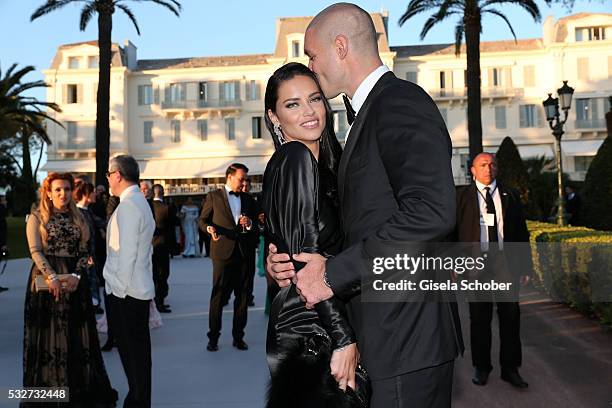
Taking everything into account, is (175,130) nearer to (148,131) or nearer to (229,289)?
(148,131)

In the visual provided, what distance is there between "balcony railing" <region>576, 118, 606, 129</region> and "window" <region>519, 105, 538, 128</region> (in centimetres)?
344

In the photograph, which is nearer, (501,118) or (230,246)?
(230,246)

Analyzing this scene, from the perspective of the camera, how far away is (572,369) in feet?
20.5

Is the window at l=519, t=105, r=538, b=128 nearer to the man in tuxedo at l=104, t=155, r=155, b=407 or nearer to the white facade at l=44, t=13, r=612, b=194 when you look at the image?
the white facade at l=44, t=13, r=612, b=194

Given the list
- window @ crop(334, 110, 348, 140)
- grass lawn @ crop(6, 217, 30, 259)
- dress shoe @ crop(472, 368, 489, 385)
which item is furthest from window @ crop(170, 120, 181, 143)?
dress shoe @ crop(472, 368, 489, 385)

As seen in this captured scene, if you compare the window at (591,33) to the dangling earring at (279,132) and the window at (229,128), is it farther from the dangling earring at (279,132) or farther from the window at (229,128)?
the dangling earring at (279,132)

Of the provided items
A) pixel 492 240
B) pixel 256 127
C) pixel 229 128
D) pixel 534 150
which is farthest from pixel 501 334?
pixel 229 128

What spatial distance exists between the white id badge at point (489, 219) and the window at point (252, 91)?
48.6m

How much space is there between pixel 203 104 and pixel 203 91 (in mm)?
1479

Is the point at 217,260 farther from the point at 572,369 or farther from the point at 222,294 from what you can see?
the point at 572,369

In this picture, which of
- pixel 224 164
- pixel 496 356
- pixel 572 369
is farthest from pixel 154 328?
pixel 224 164

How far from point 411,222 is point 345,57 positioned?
26.7 inches

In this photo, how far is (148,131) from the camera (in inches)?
2153

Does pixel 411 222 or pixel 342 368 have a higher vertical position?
pixel 411 222
